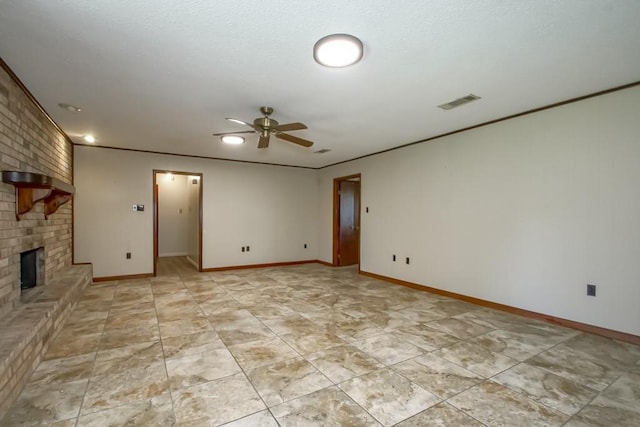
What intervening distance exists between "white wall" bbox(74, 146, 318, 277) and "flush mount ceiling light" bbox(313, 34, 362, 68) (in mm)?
4642

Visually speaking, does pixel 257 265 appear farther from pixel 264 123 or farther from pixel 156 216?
pixel 264 123

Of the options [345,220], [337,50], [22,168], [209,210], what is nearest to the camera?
[337,50]

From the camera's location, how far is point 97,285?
5000 millimetres

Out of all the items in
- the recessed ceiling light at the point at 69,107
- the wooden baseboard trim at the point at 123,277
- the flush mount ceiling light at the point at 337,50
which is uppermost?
the recessed ceiling light at the point at 69,107

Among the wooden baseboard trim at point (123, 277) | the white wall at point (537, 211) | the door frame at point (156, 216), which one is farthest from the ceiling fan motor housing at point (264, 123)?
the wooden baseboard trim at point (123, 277)

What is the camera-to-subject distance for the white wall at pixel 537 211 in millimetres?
2895

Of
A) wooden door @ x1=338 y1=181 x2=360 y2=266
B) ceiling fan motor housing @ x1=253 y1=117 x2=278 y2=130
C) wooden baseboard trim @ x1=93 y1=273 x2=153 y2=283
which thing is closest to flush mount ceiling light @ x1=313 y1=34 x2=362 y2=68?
ceiling fan motor housing @ x1=253 y1=117 x2=278 y2=130

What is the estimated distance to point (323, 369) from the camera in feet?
7.59

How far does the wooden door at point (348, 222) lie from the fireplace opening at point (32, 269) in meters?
→ 5.12

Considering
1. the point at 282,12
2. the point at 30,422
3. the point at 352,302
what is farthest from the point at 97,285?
the point at 282,12

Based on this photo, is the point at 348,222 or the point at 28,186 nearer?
the point at 28,186

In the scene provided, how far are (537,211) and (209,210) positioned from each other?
5616 millimetres

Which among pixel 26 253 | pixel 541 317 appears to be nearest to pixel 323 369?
pixel 541 317

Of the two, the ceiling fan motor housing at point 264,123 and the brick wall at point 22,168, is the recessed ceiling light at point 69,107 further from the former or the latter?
the ceiling fan motor housing at point 264,123
